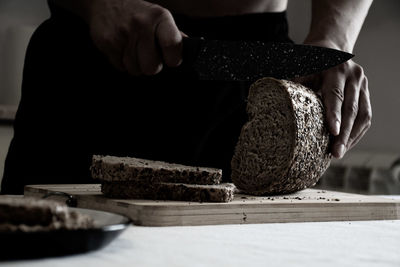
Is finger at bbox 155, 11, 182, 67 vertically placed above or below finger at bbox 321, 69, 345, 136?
above

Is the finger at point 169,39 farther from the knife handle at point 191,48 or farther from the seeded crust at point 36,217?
the seeded crust at point 36,217

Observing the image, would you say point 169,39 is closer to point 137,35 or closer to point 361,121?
point 137,35

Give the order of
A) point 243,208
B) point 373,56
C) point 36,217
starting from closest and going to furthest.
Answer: point 36,217
point 243,208
point 373,56

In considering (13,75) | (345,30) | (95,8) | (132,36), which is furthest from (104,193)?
(13,75)

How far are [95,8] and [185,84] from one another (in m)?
0.42

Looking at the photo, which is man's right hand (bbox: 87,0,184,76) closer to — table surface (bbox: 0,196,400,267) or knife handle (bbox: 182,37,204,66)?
knife handle (bbox: 182,37,204,66)

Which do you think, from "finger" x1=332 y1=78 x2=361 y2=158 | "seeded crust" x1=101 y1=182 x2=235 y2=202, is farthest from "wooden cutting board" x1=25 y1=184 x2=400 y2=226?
"finger" x1=332 y1=78 x2=361 y2=158

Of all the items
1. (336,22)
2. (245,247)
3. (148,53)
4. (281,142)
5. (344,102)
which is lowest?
(245,247)

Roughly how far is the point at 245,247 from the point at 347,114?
0.90 m

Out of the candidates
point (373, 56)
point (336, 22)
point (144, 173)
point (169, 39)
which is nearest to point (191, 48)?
point (169, 39)

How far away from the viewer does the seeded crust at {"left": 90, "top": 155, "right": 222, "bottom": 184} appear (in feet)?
4.65

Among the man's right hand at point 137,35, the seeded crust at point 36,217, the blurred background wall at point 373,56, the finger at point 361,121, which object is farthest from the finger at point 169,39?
the blurred background wall at point 373,56

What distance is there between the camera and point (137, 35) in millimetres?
1597

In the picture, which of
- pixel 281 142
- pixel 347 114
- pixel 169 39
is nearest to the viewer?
pixel 169 39
